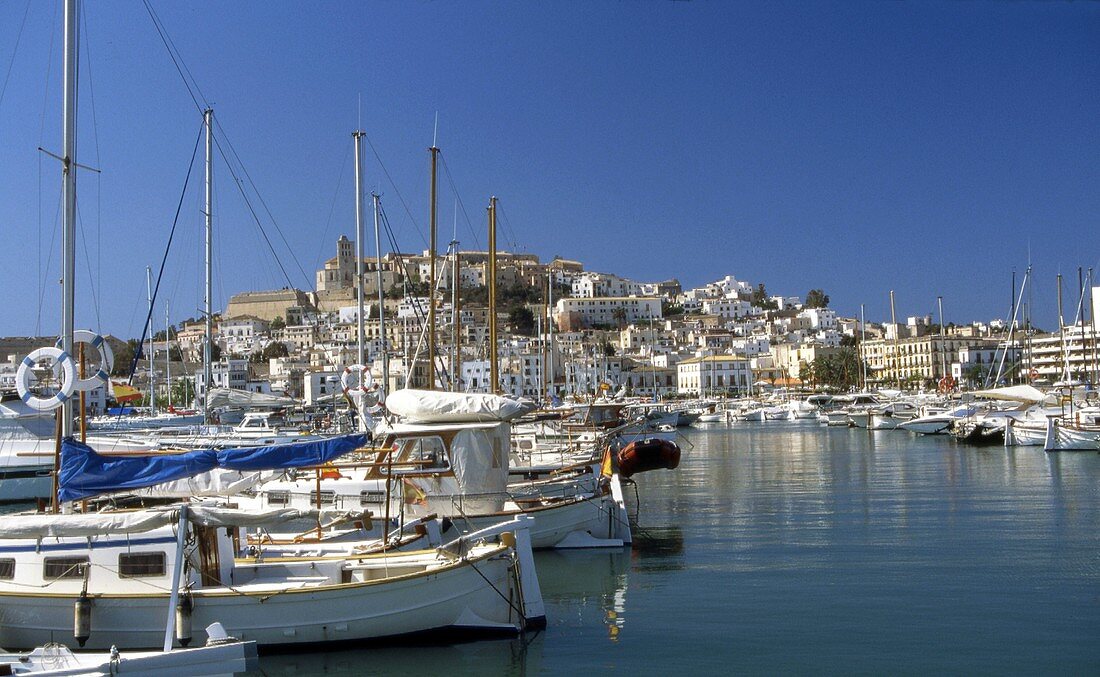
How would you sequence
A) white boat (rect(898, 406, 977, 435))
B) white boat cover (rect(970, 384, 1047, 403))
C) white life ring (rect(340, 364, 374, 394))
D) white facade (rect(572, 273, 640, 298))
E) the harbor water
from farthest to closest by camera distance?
white facade (rect(572, 273, 640, 298)), white boat (rect(898, 406, 977, 435)), white boat cover (rect(970, 384, 1047, 403)), white life ring (rect(340, 364, 374, 394)), the harbor water

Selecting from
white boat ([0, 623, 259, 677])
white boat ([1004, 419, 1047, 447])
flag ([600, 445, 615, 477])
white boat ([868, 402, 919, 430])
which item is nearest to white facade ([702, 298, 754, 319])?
white boat ([868, 402, 919, 430])

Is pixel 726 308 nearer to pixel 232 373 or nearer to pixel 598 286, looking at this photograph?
pixel 598 286

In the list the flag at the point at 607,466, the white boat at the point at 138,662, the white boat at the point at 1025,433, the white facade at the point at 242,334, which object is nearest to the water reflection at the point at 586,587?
the flag at the point at 607,466

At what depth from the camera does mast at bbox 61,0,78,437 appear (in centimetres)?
1404

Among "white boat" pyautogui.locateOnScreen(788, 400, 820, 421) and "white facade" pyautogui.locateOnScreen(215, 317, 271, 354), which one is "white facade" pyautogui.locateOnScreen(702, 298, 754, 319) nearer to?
"white facade" pyautogui.locateOnScreen(215, 317, 271, 354)

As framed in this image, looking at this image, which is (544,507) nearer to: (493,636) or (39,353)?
(493,636)

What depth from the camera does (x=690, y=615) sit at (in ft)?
51.1

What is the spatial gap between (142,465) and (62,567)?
160 centimetres

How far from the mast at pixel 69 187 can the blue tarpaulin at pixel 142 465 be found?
85 centimetres

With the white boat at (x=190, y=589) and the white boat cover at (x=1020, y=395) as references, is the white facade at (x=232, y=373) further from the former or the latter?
the white boat at (x=190, y=589)

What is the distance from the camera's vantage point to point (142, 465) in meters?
14.1

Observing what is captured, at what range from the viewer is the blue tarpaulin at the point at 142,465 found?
1382cm

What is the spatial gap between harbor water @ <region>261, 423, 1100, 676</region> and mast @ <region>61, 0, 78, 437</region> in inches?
204

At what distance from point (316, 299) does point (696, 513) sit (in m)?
157
